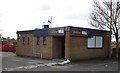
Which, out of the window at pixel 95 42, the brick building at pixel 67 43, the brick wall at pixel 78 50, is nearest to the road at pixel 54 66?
the brick wall at pixel 78 50

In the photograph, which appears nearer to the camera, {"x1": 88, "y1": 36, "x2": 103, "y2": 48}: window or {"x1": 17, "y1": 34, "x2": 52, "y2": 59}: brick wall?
{"x1": 17, "y1": 34, "x2": 52, "y2": 59}: brick wall

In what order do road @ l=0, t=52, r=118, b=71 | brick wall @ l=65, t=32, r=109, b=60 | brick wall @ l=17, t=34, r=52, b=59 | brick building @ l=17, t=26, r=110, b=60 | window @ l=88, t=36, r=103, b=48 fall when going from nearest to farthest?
road @ l=0, t=52, r=118, b=71 → brick wall @ l=65, t=32, r=109, b=60 → brick building @ l=17, t=26, r=110, b=60 → brick wall @ l=17, t=34, r=52, b=59 → window @ l=88, t=36, r=103, b=48

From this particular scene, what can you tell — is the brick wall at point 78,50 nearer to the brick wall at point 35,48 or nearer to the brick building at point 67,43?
the brick building at point 67,43

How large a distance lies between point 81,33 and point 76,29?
102 cm

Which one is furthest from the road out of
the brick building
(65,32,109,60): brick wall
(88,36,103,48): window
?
(88,36,103,48): window

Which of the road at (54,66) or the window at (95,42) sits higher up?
the window at (95,42)

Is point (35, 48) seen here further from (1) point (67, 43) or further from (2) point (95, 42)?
(2) point (95, 42)

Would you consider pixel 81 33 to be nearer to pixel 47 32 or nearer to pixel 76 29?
pixel 76 29

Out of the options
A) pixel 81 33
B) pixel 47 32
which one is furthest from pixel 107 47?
pixel 47 32

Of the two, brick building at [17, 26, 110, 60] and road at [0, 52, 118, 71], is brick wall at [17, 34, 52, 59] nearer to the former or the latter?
brick building at [17, 26, 110, 60]

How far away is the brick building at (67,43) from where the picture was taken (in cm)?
2739

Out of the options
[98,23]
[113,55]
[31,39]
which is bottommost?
[113,55]

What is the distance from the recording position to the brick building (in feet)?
89.9

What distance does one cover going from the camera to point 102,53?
105 ft
